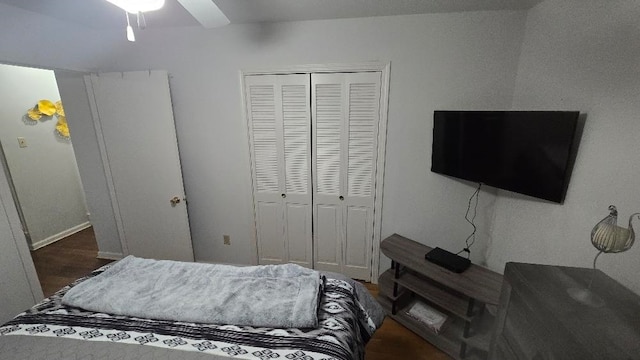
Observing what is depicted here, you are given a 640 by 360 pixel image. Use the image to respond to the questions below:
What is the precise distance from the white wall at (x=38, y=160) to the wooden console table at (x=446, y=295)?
423 centimetres

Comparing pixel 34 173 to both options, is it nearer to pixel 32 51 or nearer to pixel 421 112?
pixel 32 51

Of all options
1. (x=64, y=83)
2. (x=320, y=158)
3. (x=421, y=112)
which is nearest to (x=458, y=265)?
(x=421, y=112)

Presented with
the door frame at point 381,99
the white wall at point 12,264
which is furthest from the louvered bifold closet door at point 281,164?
the white wall at point 12,264

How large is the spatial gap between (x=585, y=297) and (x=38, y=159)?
16.6 feet

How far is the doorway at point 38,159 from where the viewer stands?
289cm

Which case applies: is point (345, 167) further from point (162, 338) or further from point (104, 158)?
point (104, 158)

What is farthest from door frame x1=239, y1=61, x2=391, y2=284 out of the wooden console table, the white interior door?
the white interior door

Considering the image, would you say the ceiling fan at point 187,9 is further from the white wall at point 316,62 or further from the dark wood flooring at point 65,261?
the dark wood flooring at point 65,261

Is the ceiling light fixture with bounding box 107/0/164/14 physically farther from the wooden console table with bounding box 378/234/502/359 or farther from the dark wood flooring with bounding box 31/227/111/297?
the dark wood flooring with bounding box 31/227/111/297

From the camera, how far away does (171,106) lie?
2.31 m

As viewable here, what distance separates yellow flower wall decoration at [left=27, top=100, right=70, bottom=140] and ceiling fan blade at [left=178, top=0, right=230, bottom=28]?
2968mm

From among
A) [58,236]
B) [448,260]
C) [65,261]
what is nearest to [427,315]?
[448,260]

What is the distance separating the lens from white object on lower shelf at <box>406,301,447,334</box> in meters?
1.86

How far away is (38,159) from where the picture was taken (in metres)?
3.15
